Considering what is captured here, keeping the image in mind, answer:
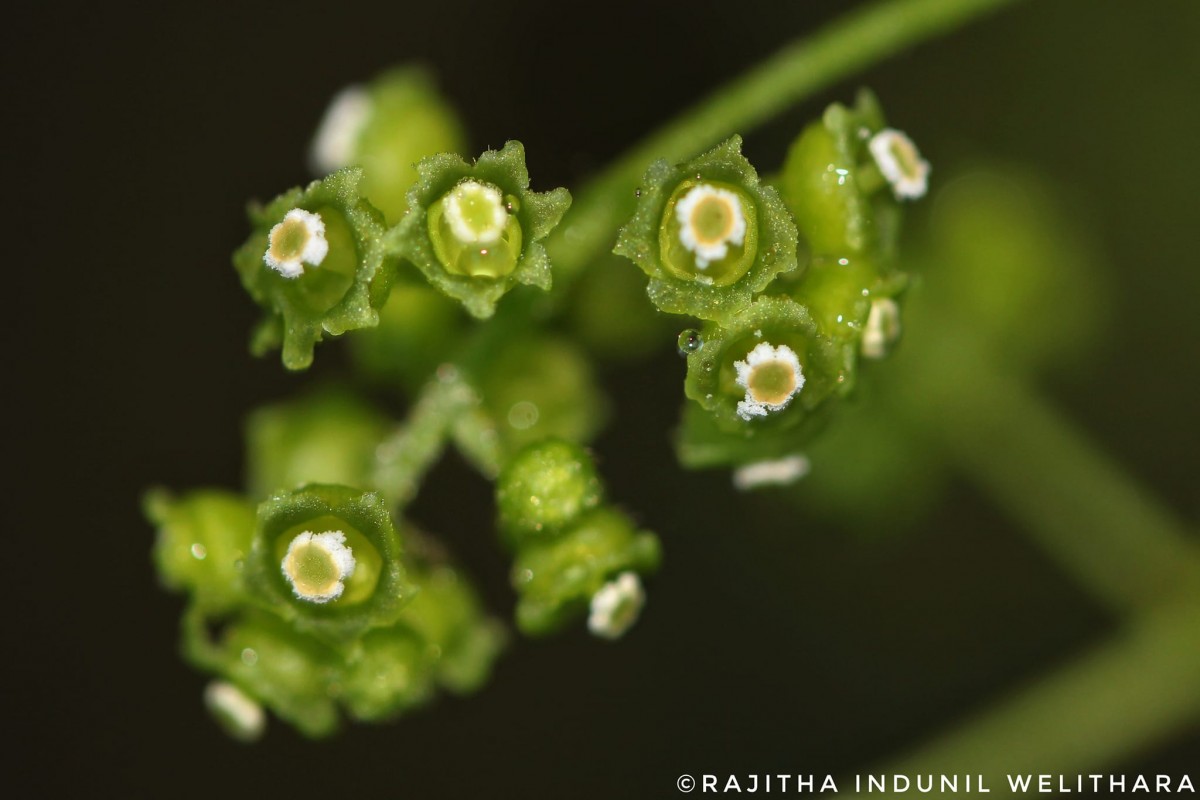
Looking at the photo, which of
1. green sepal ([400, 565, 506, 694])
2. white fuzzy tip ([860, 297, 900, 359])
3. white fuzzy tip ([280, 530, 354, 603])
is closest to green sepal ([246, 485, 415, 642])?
white fuzzy tip ([280, 530, 354, 603])

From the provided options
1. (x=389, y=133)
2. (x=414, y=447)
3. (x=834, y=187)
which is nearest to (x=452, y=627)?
(x=414, y=447)

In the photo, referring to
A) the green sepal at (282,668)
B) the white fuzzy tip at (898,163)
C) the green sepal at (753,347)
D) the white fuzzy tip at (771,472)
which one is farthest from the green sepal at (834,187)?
the green sepal at (282,668)

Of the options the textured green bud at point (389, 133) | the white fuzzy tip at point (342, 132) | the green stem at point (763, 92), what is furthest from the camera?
the white fuzzy tip at point (342, 132)

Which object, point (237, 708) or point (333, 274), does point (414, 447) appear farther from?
point (237, 708)

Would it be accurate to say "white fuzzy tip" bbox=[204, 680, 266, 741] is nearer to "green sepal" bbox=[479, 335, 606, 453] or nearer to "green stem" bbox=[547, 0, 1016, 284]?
"green sepal" bbox=[479, 335, 606, 453]

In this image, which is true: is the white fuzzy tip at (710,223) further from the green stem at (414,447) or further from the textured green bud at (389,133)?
the textured green bud at (389,133)

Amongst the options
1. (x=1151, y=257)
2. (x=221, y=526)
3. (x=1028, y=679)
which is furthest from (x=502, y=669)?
(x=1151, y=257)
